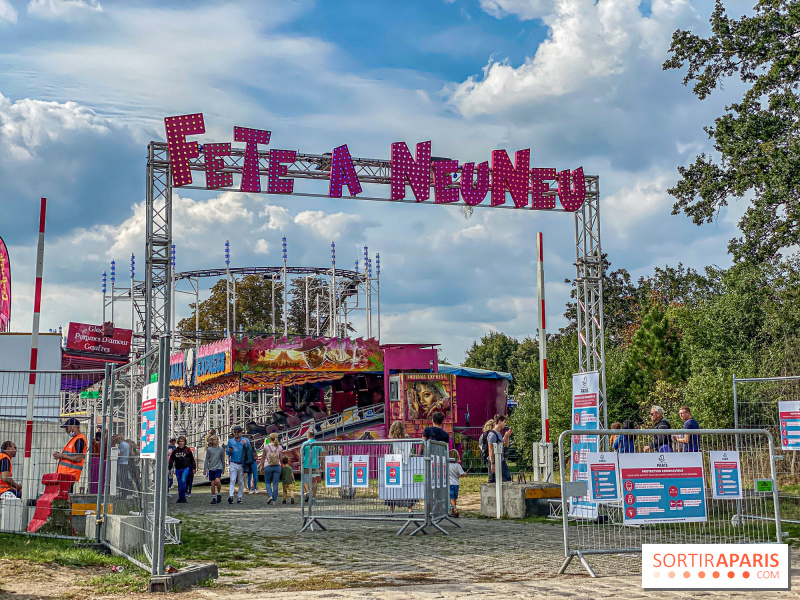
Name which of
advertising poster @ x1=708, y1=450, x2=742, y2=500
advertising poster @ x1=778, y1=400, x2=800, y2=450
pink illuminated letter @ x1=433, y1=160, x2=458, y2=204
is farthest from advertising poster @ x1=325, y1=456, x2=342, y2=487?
pink illuminated letter @ x1=433, y1=160, x2=458, y2=204

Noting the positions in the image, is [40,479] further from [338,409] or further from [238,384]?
[338,409]

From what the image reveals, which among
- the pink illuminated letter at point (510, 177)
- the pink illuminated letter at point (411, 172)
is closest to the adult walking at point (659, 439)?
the pink illuminated letter at point (411, 172)

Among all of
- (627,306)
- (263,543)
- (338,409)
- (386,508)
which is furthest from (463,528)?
(627,306)

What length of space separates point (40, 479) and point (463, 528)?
18.4 feet

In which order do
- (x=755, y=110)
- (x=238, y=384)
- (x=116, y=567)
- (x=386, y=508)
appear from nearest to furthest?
(x=116, y=567), (x=386, y=508), (x=755, y=110), (x=238, y=384)

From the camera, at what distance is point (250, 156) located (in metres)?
17.9

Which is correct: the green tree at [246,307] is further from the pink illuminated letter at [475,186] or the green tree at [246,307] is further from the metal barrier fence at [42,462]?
the metal barrier fence at [42,462]

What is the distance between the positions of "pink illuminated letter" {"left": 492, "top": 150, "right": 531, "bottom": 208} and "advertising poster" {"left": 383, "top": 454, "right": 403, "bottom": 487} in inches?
378

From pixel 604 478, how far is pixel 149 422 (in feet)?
13.9

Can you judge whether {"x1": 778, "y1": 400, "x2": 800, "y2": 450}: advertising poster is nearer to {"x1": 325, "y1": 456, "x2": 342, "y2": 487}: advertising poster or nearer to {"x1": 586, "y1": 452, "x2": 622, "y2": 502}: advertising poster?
{"x1": 586, "y1": 452, "x2": 622, "y2": 502}: advertising poster

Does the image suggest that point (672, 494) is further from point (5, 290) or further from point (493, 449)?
point (5, 290)

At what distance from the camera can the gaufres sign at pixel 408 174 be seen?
56.5 feet

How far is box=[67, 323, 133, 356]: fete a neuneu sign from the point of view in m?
32.6

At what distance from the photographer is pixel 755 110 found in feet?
73.4
